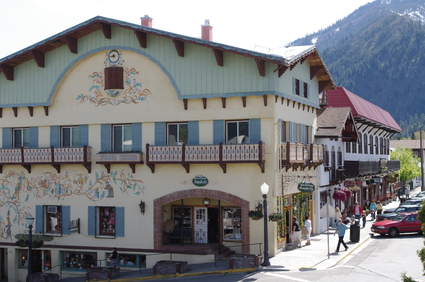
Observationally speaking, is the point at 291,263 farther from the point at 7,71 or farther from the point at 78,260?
the point at 7,71

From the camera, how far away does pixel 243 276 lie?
23750mm

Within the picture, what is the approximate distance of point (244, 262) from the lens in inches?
978

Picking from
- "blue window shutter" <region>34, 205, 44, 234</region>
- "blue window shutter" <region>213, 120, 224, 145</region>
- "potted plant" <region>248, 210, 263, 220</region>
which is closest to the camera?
"potted plant" <region>248, 210, 263, 220</region>

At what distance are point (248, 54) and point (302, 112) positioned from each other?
290 inches

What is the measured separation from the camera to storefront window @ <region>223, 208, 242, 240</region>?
93.7ft

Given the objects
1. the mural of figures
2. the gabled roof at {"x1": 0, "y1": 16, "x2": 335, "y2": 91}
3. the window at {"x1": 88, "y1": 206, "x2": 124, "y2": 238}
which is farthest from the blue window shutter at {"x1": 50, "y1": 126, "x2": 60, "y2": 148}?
the window at {"x1": 88, "y1": 206, "x2": 124, "y2": 238}

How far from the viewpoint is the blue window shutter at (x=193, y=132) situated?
2855cm

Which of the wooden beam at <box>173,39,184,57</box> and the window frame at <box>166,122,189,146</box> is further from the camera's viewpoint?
the window frame at <box>166,122,189,146</box>

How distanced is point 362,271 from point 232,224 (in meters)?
7.53

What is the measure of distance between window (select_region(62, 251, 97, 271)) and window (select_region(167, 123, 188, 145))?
762cm

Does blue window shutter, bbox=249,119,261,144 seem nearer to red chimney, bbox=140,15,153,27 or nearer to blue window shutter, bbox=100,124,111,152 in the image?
blue window shutter, bbox=100,124,111,152

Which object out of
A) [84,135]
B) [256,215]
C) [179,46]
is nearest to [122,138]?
[84,135]

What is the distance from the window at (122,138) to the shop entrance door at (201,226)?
5.05 metres

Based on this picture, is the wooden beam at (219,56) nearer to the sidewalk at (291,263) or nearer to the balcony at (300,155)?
the balcony at (300,155)
